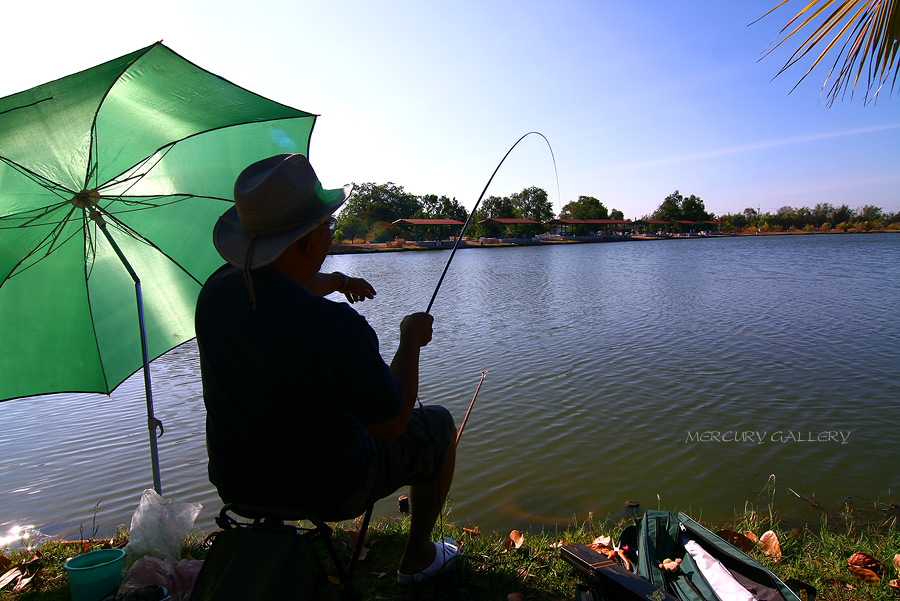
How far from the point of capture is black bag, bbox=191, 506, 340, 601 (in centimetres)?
Result: 138

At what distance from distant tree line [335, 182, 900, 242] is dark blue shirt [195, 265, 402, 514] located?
60441mm

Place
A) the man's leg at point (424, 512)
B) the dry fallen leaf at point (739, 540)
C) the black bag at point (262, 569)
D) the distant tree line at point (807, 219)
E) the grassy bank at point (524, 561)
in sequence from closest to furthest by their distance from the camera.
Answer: the black bag at point (262, 569) → the man's leg at point (424, 512) → the grassy bank at point (524, 561) → the dry fallen leaf at point (739, 540) → the distant tree line at point (807, 219)

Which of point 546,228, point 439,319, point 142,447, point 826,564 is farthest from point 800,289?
point 546,228

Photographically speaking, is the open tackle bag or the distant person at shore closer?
the distant person at shore

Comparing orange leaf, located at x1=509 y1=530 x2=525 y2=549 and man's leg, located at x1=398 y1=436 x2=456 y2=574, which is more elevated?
man's leg, located at x1=398 y1=436 x2=456 y2=574

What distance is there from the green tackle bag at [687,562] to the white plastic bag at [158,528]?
2.07 metres

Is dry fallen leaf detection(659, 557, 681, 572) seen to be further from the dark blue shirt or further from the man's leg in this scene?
the dark blue shirt

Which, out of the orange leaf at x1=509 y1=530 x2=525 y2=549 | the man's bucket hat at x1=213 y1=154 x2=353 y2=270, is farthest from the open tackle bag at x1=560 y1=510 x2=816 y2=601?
the man's bucket hat at x1=213 y1=154 x2=353 y2=270

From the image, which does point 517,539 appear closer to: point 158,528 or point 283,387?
point 158,528

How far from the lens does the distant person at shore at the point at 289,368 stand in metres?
1.43

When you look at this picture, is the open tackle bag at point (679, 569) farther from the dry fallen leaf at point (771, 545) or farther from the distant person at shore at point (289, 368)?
the distant person at shore at point (289, 368)

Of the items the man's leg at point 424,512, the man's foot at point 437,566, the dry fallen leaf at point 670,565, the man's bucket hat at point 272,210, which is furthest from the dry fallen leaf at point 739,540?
the man's bucket hat at point 272,210

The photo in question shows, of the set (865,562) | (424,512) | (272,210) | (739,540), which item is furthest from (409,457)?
Answer: (865,562)

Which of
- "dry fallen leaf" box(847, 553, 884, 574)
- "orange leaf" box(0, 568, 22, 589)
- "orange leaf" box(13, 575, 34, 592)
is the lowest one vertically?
"dry fallen leaf" box(847, 553, 884, 574)
